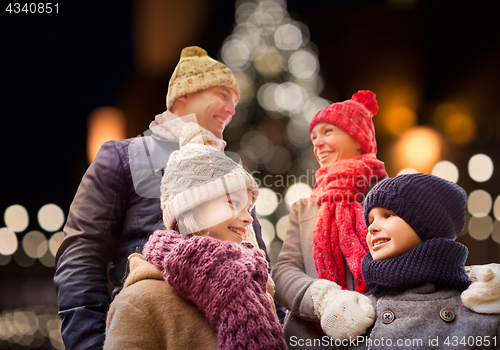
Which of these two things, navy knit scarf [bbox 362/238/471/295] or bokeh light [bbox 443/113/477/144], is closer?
navy knit scarf [bbox 362/238/471/295]

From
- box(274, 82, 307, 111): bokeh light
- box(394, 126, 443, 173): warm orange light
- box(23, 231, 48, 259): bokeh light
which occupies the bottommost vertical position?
box(23, 231, 48, 259): bokeh light

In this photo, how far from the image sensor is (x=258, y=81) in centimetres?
194

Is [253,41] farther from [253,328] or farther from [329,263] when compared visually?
[253,328]

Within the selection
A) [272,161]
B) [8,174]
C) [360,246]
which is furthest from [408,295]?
[8,174]

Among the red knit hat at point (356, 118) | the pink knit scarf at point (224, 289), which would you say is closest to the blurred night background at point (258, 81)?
the red knit hat at point (356, 118)

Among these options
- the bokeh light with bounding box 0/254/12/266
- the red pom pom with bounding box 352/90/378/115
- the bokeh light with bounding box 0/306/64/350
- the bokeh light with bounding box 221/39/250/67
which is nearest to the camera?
the red pom pom with bounding box 352/90/378/115

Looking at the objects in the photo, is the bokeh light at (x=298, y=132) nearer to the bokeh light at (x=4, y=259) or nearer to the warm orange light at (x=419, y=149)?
the warm orange light at (x=419, y=149)

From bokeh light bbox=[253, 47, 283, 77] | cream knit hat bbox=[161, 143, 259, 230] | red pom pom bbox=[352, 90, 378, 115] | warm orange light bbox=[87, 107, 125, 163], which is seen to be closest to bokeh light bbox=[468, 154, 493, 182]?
red pom pom bbox=[352, 90, 378, 115]

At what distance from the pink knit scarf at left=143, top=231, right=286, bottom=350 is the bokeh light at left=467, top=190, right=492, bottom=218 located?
1808 mm

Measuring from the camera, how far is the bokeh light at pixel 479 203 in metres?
2.25

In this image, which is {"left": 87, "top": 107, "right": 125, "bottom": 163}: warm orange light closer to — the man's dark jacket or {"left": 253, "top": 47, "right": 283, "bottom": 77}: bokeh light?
the man's dark jacket

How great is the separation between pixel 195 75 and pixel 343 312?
107 cm

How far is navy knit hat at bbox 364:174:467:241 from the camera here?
3.49ft

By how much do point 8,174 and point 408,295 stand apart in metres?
1.65
